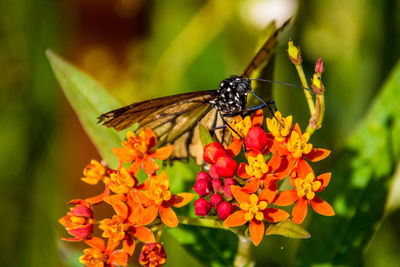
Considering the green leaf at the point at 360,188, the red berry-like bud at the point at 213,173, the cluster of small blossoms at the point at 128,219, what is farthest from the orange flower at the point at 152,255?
the green leaf at the point at 360,188

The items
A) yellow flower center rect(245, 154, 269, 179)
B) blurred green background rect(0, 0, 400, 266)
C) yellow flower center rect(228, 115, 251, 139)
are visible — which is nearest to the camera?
yellow flower center rect(245, 154, 269, 179)

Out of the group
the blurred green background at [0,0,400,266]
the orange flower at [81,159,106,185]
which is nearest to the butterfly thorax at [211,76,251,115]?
the orange flower at [81,159,106,185]

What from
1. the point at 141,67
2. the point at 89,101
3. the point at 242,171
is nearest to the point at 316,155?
the point at 242,171

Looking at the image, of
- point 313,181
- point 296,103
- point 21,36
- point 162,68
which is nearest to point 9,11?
point 21,36

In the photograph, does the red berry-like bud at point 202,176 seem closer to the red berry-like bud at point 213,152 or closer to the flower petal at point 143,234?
the red berry-like bud at point 213,152

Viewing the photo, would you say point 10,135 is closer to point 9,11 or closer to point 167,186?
point 9,11

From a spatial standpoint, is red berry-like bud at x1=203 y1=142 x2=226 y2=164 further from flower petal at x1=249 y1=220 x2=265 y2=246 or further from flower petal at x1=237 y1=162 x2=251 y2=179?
flower petal at x1=249 y1=220 x2=265 y2=246
